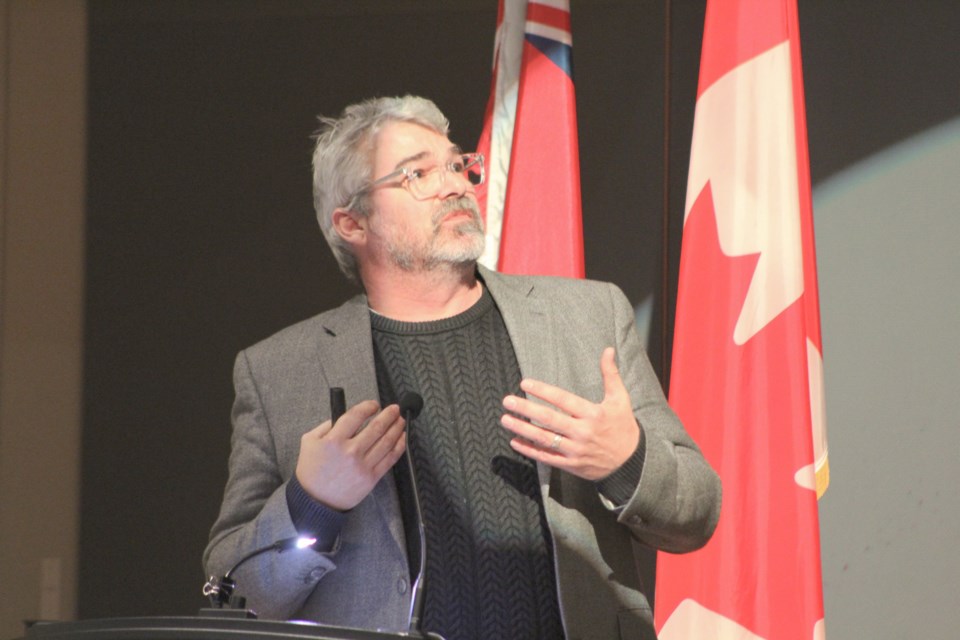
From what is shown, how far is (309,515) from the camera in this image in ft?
5.72

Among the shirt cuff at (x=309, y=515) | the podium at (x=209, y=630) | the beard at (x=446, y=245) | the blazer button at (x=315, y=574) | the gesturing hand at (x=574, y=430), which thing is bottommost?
the blazer button at (x=315, y=574)

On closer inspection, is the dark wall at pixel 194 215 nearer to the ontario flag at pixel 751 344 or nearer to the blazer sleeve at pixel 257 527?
the ontario flag at pixel 751 344

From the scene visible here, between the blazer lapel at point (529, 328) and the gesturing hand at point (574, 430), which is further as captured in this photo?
the blazer lapel at point (529, 328)

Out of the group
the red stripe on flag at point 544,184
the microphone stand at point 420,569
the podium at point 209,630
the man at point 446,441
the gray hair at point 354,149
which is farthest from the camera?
the red stripe on flag at point 544,184

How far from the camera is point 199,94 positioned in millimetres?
3529

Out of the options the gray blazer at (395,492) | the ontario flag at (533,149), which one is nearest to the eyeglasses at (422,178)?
the gray blazer at (395,492)

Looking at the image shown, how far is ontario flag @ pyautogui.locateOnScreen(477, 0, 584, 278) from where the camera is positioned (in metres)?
2.75

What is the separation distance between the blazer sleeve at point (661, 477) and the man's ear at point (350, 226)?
1.63 feet

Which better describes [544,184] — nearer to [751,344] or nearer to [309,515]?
[751,344]

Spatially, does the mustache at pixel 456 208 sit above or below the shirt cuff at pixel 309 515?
above

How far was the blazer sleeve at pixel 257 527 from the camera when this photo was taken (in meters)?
1.78

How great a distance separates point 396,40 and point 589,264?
0.91m

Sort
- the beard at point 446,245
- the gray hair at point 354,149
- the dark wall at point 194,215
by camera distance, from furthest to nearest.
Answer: the dark wall at point 194,215
the gray hair at point 354,149
the beard at point 446,245

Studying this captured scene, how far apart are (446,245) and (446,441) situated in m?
0.35
